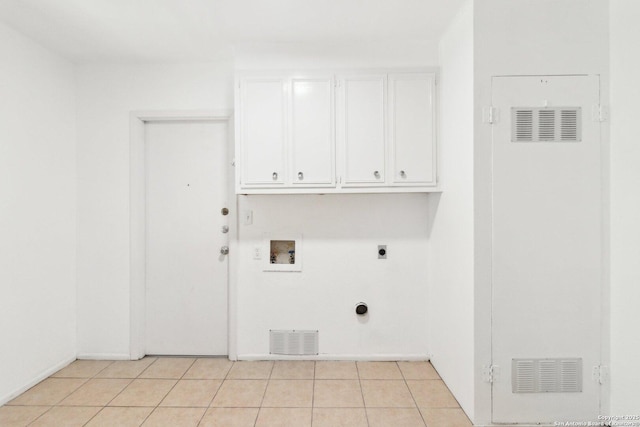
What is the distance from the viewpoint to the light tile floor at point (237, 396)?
207 cm

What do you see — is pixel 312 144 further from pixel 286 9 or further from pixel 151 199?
pixel 151 199

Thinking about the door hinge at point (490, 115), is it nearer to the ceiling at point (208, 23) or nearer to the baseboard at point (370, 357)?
the ceiling at point (208, 23)

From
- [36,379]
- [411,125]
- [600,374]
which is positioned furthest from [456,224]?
[36,379]

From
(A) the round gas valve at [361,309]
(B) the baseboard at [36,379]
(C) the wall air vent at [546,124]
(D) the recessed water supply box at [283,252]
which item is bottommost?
(B) the baseboard at [36,379]

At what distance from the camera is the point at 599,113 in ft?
6.46

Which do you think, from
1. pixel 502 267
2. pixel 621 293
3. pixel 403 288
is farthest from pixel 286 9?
pixel 621 293

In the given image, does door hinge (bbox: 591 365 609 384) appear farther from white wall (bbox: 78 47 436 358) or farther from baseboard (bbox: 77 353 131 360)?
baseboard (bbox: 77 353 131 360)

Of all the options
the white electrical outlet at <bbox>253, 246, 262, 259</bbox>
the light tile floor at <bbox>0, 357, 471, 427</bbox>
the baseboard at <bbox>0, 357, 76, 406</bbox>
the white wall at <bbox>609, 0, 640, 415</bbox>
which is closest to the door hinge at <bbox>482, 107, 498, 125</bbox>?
the white wall at <bbox>609, 0, 640, 415</bbox>

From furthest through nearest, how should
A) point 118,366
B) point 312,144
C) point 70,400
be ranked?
point 118,366 → point 312,144 → point 70,400

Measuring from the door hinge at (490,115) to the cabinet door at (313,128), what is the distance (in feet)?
3.32

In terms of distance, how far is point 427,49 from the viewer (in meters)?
2.58

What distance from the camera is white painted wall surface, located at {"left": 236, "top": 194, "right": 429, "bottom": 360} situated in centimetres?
285

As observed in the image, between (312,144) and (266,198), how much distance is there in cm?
66

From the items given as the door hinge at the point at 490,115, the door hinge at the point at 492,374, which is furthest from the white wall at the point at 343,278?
the door hinge at the point at 490,115
